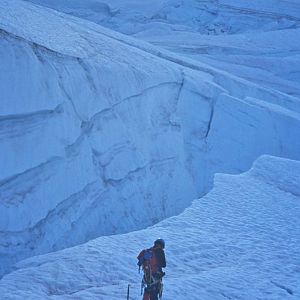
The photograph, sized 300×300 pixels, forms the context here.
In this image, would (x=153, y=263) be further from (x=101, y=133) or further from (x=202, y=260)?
(x=101, y=133)

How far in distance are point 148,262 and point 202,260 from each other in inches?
69.9

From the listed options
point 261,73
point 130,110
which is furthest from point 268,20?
point 130,110

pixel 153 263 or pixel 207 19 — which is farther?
pixel 207 19

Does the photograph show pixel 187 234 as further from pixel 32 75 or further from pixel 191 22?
pixel 191 22

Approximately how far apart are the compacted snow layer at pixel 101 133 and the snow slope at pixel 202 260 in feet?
4.62

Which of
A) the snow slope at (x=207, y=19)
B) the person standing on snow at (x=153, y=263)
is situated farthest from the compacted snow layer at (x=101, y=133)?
the snow slope at (x=207, y=19)

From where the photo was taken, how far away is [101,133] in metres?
8.48

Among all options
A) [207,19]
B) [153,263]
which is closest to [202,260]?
[153,263]

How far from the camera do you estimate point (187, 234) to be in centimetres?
618

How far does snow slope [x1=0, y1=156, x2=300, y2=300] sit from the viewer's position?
4.86 meters

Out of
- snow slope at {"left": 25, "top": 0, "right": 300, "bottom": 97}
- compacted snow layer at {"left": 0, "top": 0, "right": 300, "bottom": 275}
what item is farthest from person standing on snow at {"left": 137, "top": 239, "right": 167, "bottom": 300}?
snow slope at {"left": 25, "top": 0, "right": 300, "bottom": 97}

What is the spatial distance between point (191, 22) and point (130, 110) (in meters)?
18.7

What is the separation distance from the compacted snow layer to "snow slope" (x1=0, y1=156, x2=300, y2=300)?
1408mm

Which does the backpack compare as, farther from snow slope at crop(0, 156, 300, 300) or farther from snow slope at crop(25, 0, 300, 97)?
snow slope at crop(25, 0, 300, 97)
